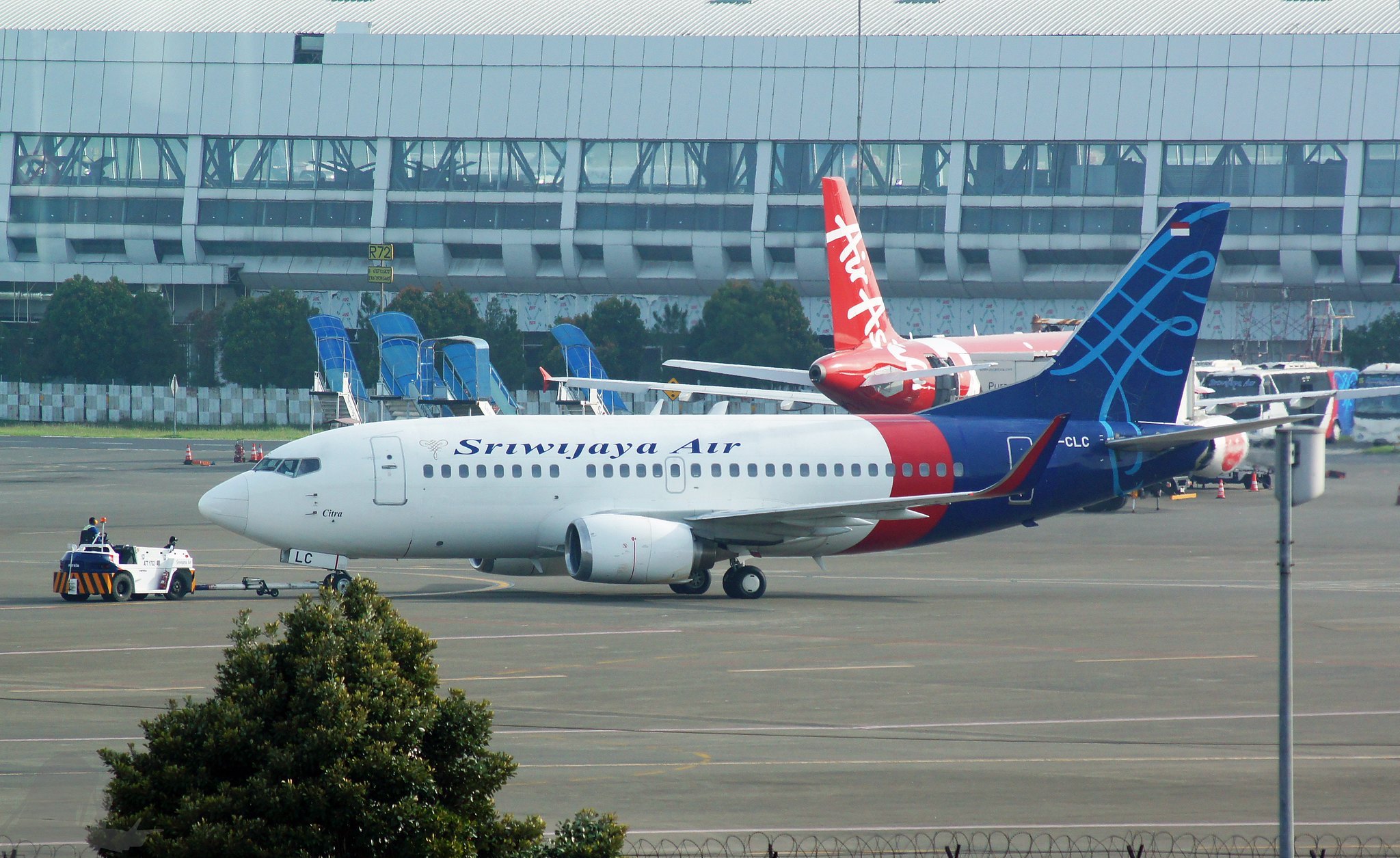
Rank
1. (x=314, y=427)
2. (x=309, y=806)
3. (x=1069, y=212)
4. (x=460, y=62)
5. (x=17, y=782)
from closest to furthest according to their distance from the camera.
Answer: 1. (x=309, y=806)
2. (x=17, y=782)
3. (x=314, y=427)
4. (x=1069, y=212)
5. (x=460, y=62)

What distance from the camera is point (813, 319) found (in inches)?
5098

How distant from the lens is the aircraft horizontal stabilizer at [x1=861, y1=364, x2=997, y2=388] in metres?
52.2

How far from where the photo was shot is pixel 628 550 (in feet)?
112

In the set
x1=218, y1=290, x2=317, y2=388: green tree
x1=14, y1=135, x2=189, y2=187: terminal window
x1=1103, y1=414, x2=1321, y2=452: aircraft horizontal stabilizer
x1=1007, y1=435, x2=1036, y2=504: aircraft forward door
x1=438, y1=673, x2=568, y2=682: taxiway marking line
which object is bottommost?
x1=438, y1=673, x2=568, y2=682: taxiway marking line

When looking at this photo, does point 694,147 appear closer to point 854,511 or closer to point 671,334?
point 671,334

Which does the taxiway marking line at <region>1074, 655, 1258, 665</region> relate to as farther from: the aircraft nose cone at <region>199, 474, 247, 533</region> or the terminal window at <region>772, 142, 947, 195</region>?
the terminal window at <region>772, 142, 947, 195</region>

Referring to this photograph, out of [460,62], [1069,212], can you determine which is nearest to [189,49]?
[460,62]

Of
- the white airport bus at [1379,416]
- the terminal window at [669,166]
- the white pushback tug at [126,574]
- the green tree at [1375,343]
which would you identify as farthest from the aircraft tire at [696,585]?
the terminal window at [669,166]

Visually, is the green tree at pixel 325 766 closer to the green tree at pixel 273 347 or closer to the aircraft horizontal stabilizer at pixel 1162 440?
the aircraft horizontal stabilizer at pixel 1162 440

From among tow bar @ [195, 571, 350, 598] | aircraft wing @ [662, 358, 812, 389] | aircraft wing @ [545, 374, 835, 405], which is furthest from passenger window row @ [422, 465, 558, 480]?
aircraft wing @ [662, 358, 812, 389]

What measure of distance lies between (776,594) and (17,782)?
21.6 m

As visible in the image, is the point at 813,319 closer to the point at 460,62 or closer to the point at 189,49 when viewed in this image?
the point at 460,62

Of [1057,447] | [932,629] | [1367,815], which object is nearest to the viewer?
[1367,815]

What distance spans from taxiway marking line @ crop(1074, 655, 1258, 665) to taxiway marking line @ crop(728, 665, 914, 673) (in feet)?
9.76
